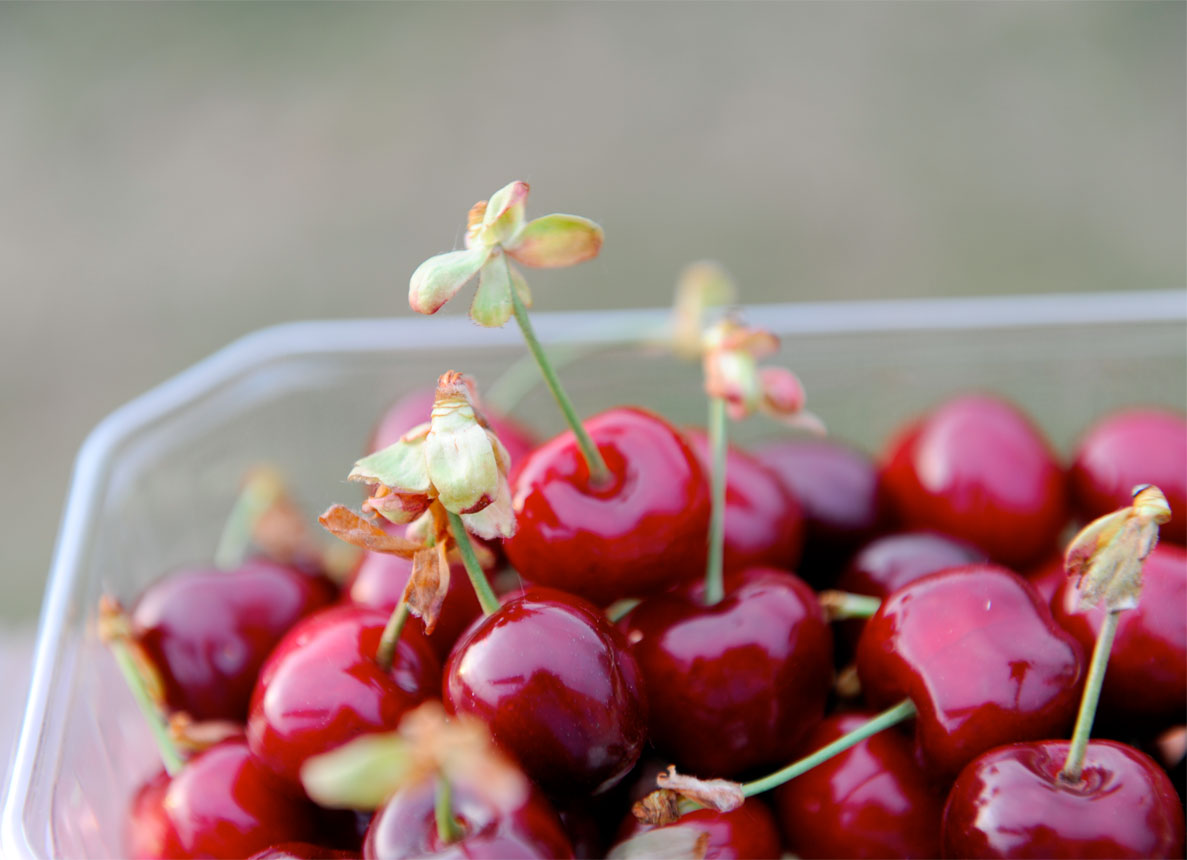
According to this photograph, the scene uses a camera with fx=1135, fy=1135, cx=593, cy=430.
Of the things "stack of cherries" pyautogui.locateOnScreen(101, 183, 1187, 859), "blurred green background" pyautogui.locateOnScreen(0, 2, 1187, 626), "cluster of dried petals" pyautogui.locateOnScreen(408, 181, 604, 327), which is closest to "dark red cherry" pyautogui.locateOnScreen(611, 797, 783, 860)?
"stack of cherries" pyautogui.locateOnScreen(101, 183, 1187, 859)

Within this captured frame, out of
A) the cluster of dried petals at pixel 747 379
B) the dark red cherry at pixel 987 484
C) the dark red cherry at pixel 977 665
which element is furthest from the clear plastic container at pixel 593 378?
the dark red cherry at pixel 977 665

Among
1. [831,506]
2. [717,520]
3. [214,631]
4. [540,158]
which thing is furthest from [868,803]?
[540,158]

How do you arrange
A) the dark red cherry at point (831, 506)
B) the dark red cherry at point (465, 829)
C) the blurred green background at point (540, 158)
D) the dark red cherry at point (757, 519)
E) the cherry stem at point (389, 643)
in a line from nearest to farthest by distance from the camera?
the dark red cherry at point (465, 829)
the cherry stem at point (389, 643)
the dark red cherry at point (757, 519)
the dark red cherry at point (831, 506)
the blurred green background at point (540, 158)

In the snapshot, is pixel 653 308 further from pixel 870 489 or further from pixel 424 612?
pixel 424 612

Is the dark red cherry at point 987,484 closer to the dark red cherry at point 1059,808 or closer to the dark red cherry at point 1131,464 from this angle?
the dark red cherry at point 1131,464

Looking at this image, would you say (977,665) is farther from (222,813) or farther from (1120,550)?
(222,813)

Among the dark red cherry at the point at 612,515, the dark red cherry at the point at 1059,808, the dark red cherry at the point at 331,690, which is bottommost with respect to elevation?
the dark red cherry at the point at 1059,808

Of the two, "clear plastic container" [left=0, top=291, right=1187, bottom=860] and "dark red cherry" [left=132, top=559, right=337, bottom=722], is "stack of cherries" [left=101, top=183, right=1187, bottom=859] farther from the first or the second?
"clear plastic container" [left=0, top=291, right=1187, bottom=860]
